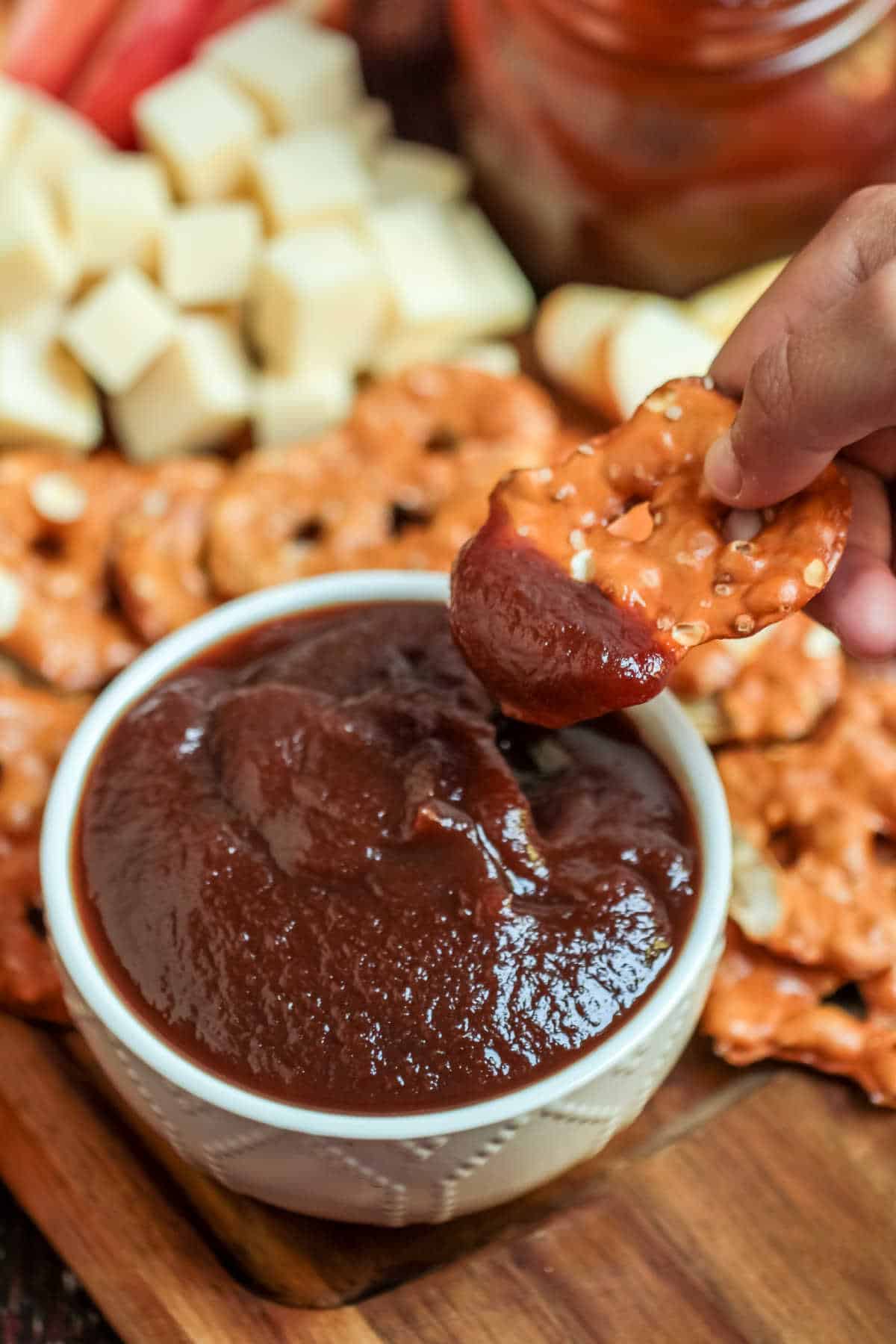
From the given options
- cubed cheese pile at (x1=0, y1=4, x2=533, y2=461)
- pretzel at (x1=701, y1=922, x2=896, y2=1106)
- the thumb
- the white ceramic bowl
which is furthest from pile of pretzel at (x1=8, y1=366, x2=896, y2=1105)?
the thumb

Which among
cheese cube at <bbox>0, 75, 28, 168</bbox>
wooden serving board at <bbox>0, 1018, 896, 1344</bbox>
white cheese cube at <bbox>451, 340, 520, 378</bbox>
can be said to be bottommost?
wooden serving board at <bbox>0, 1018, 896, 1344</bbox>

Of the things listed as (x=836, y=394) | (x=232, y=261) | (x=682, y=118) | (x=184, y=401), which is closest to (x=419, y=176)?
(x=232, y=261)

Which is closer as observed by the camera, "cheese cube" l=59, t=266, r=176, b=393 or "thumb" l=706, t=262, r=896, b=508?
"thumb" l=706, t=262, r=896, b=508

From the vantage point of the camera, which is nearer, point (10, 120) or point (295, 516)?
point (295, 516)

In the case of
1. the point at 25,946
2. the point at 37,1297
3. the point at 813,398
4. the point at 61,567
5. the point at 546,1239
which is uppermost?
the point at 813,398

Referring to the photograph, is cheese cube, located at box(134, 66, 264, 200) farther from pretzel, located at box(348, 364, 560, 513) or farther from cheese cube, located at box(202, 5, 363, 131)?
pretzel, located at box(348, 364, 560, 513)

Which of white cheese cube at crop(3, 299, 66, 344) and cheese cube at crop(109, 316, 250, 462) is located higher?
white cheese cube at crop(3, 299, 66, 344)

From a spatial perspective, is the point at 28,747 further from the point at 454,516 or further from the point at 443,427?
the point at 443,427

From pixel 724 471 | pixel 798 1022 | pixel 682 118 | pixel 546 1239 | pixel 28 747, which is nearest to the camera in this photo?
pixel 724 471

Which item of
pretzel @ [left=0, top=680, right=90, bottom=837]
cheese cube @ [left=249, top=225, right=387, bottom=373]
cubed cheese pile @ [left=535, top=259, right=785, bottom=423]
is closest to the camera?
pretzel @ [left=0, top=680, right=90, bottom=837]
